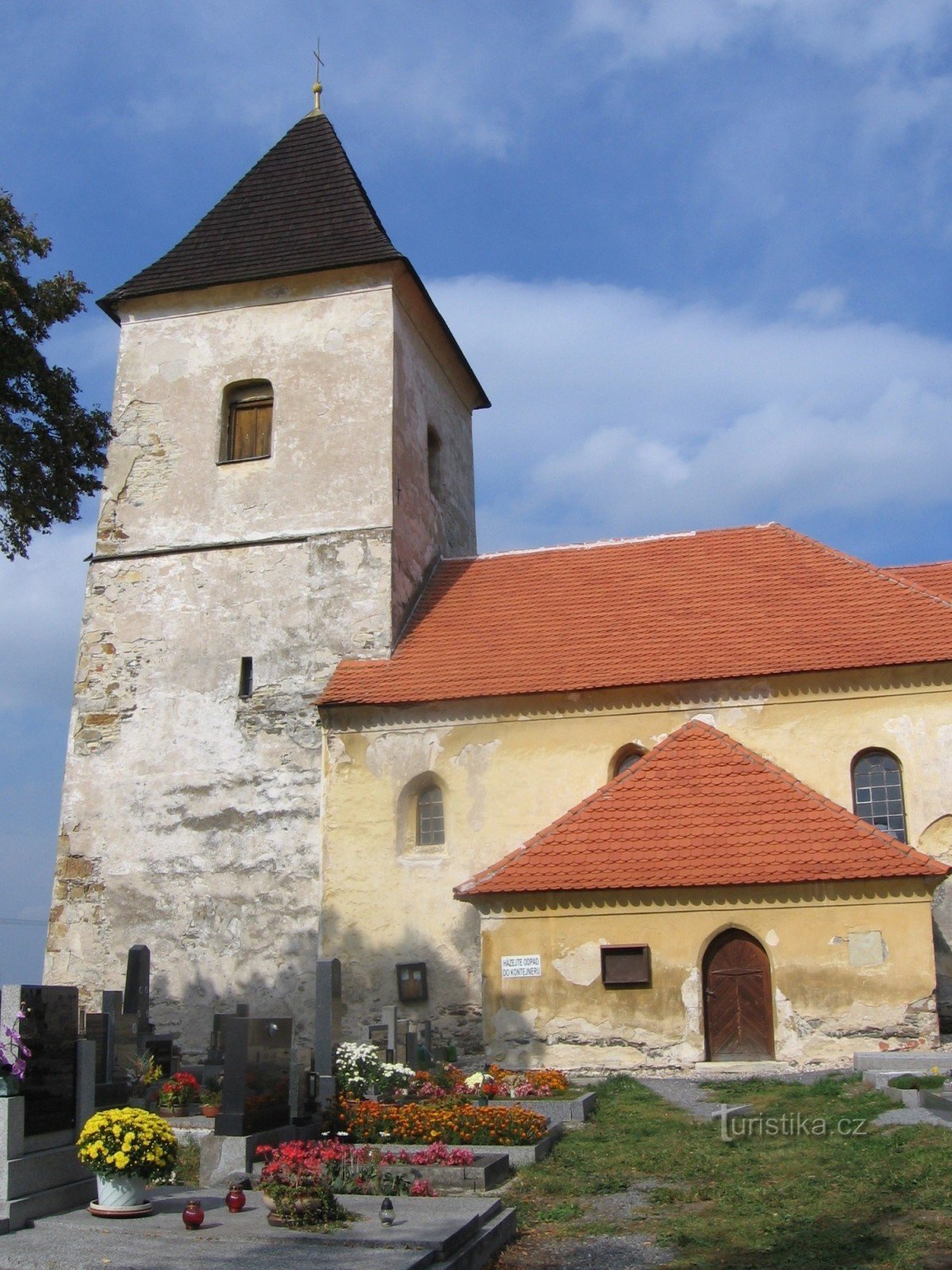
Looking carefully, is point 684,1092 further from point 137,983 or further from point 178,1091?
point 137,983

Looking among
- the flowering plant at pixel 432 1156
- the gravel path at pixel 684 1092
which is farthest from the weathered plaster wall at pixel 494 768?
the flowering plant at pixel 432 1156

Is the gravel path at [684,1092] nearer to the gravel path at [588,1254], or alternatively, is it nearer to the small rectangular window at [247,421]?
the gravel path at [588,1254]

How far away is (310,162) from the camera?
24.6m

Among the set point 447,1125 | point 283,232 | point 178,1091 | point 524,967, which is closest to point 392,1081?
point 447,1125

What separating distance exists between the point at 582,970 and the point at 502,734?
420 cm

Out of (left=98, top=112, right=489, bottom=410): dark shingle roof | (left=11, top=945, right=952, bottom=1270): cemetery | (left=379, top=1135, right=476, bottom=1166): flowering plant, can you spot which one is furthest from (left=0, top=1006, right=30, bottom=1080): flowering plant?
(left=98, top=112, right=489, bottom=410): dark shingle roof

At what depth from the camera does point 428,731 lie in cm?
1906

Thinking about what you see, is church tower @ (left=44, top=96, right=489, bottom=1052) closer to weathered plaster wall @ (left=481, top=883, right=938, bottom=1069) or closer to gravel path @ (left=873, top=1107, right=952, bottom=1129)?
weathered plaster wall @ (left=481, top=883, right=938, bottom=1069)

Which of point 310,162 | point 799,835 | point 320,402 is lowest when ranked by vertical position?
point 799,835

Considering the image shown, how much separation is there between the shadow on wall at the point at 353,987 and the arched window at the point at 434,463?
8.87 m

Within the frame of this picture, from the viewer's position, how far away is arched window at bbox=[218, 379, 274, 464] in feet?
72.1

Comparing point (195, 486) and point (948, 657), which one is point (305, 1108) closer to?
point (948, 657)

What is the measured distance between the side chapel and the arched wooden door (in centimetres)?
3

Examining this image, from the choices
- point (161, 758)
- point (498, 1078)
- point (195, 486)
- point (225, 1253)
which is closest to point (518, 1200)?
point (225, 1253)
